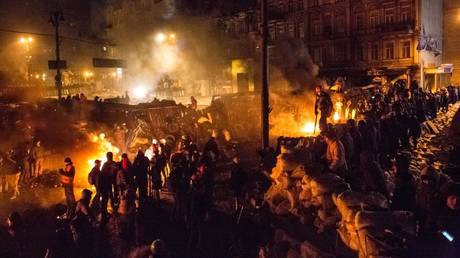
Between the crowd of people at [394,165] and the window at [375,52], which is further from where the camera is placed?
the window at [375,52]

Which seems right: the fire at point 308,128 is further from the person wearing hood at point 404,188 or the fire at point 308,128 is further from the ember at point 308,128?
the person wearing hood at point 404,188

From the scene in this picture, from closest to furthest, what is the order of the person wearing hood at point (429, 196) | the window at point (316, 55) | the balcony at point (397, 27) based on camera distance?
1. the person wearing hood at point (429, 196)
2. the balcony at point (397, 27)
3. the window at point (316, 55)

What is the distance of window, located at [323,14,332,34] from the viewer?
40.8 m

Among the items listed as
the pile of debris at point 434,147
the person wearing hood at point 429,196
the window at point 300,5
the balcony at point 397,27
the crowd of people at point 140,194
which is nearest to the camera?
the person wearing hood at point 429,196

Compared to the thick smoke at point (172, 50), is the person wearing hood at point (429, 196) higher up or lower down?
lower down

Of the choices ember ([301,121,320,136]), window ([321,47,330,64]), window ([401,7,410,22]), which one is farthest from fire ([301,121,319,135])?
window ([321,47,330,64])

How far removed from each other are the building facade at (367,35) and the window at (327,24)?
0.07m

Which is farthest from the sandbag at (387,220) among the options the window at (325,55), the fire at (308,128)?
the window at (325,55)

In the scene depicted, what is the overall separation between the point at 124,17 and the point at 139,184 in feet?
196

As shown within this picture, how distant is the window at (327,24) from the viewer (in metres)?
40.8

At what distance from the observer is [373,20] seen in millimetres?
37344

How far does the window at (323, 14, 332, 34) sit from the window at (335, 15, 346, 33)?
28.9 inches

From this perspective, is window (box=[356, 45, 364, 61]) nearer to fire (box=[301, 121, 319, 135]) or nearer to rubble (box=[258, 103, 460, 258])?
fire (box=[301, 121, 319, 135])

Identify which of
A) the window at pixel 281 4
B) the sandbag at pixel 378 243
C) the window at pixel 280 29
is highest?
the window at pixel 281 4
